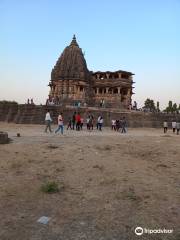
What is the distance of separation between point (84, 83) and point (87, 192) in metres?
40.1

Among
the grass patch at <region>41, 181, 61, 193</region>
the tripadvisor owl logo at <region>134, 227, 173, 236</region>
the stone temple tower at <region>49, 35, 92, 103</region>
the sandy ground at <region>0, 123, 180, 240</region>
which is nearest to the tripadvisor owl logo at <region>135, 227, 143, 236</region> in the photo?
the tripadvisor owl logo at <region>134, 227, 173, 236</region>

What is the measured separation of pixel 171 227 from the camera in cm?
802

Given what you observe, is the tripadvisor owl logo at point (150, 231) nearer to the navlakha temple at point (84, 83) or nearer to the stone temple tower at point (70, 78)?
the navlakha temple at point (84, 83)

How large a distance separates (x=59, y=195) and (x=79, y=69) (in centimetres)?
4094

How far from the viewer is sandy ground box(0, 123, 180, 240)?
7.82 m

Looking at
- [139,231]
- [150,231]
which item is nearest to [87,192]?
[139,231]

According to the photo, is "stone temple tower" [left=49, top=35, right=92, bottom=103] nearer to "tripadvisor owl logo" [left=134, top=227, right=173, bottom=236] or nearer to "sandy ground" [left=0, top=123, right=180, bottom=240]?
"sandy ground" [left=0, top=123, right=180, bottom=240]

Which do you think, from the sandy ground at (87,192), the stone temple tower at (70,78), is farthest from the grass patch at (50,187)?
the stone temple tower at (70,78)

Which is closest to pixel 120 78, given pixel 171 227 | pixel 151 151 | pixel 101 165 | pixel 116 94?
pixel 116 94

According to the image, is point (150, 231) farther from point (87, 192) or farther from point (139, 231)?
point (87, 192)

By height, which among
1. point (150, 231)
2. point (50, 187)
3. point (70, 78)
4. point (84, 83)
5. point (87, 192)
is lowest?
point (150, 231)

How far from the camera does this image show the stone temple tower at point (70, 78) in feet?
158

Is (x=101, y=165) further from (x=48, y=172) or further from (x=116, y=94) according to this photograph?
(x=116, y=94)

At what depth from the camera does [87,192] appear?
32.7ft
